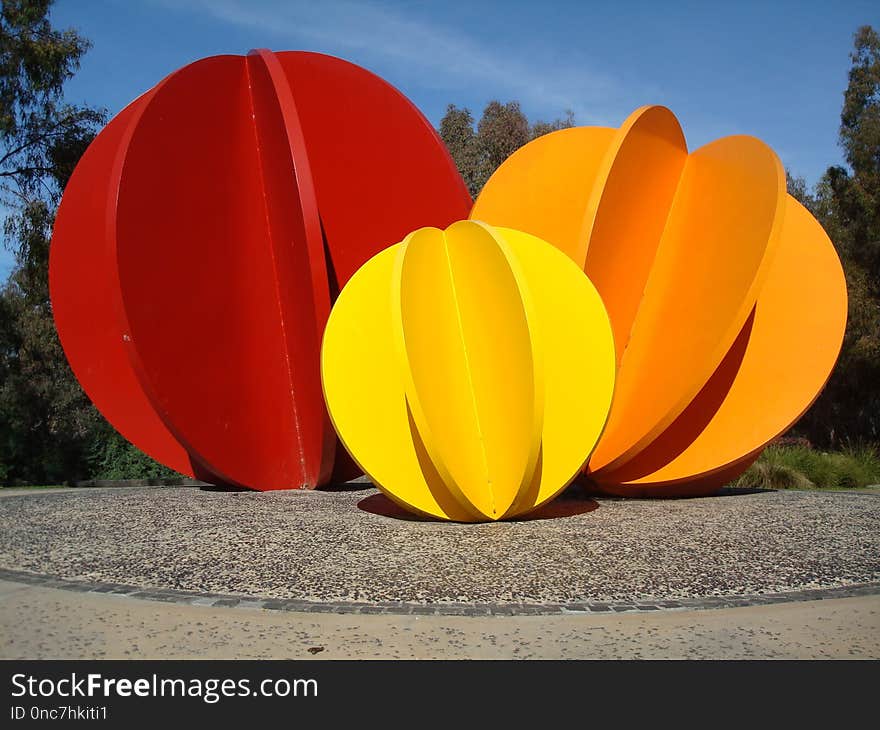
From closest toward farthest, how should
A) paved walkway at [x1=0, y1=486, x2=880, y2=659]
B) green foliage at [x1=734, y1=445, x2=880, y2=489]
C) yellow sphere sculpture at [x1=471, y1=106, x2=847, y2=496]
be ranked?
1. paved walkway at [x1=0, y1=486, x2=880, y2=659]
2. yellow sphere sculpture at [x1=471, y1=106, x2=847, y2=496]
3. green foliage at [x1=734, y1=445, x2=880, y2=489]

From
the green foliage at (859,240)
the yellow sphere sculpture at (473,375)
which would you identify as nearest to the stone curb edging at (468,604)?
the yellow sphere sculpture at (473,375)

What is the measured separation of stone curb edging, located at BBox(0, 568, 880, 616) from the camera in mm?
4445

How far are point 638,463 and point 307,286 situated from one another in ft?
13.6

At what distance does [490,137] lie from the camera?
28.3 metres

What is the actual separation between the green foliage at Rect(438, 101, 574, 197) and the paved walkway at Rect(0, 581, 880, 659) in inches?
936

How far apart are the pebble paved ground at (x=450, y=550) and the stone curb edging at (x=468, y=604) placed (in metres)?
0.12

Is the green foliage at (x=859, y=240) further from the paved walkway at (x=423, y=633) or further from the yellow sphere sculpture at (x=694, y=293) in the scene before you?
the paved walkway at (x=423, y=633)

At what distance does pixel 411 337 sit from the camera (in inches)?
282

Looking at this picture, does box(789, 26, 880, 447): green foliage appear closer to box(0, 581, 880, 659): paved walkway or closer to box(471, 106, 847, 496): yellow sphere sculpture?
box(471, 106, 847, 496): yellow sphere sculpture

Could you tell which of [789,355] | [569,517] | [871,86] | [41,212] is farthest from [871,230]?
[41,212]

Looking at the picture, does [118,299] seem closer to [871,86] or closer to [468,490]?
[468,490]

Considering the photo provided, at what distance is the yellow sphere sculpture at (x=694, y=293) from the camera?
826 centimetres

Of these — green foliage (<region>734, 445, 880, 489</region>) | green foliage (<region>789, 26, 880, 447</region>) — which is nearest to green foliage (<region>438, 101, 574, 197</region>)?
green foliage (<region>789, 26, 880, 447</region>)

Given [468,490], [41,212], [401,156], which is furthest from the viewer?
[41,212]
